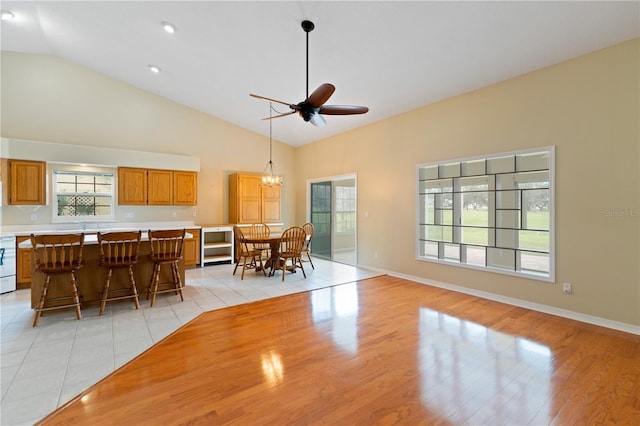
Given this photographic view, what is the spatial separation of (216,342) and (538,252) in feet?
13.0

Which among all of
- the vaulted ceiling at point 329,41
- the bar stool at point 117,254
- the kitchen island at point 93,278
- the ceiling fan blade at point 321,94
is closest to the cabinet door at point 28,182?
the kitchen island at point 93,278

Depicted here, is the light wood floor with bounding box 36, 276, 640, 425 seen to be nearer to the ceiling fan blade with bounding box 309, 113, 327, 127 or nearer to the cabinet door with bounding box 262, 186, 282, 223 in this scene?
the ceiling fan blade with bounding box 309, 113, 327, 127

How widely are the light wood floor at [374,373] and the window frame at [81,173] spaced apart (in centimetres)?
368

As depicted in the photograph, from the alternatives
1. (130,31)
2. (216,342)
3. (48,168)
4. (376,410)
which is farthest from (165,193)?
(376,410)

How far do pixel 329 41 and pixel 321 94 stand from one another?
3.88 feet

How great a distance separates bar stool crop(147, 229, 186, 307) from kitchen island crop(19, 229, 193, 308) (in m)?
0.11

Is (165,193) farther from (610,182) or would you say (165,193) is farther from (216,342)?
(610,182)

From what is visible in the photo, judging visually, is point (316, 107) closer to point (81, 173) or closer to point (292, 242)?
point (292, 242)

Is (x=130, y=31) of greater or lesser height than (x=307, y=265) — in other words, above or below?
above

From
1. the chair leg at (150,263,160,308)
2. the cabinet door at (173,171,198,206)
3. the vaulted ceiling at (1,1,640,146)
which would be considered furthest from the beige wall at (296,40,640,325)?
the cabinet door at (173,171,198,206)

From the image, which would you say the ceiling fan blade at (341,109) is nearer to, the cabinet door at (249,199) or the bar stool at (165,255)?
the bar stool at (165,255)

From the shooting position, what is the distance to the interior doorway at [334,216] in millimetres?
6793

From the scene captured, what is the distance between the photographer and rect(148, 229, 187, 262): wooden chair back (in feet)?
12.4

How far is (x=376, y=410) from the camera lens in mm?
1852
